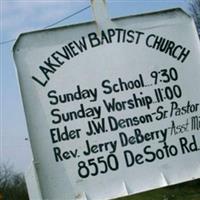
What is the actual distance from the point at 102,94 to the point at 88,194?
35.6 inches

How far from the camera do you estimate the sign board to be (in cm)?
512

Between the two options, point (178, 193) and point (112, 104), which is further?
point (178, 193)

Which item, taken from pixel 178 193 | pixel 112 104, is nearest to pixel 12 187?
pixel 178 193

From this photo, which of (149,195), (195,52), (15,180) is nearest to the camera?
(195,52)

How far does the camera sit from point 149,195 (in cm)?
3844

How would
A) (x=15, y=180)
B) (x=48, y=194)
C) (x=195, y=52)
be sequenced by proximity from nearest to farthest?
1. (x=48, y=194)
2. (x=195, y=52)
3. (x=15, y=180)

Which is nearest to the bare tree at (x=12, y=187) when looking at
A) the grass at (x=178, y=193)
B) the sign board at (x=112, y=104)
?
the grass at (x=178, y=193)

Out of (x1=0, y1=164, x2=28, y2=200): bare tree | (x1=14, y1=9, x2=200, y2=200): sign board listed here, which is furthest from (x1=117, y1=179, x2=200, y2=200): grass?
(x1=14, y1=9, x2=200, y2=200): sign board

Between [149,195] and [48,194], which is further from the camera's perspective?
[149,195]

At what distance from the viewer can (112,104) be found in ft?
17.4

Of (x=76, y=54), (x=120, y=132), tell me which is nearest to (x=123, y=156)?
(x=120, y=132)

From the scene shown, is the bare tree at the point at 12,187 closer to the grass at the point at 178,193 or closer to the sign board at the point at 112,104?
the grass at the point at 178,193

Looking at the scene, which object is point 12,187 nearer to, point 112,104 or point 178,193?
point 178,193

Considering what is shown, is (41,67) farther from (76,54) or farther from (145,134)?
(145,134)
